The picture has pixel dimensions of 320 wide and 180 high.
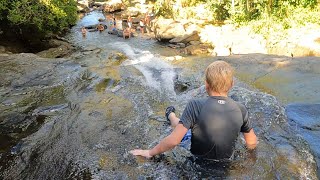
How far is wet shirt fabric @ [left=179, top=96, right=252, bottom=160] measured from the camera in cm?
290

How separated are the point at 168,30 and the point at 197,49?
3.45m

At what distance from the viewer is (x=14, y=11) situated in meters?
15.0

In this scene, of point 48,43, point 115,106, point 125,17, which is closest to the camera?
point 115,106

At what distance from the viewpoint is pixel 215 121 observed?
2922mm

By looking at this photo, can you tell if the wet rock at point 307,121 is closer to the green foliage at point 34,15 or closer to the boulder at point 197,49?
the boulder at point 197,49

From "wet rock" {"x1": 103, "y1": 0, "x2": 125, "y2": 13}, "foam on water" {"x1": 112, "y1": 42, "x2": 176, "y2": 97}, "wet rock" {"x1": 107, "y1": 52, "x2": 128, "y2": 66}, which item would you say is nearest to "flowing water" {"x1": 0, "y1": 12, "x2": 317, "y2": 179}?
"foam on water" {"x1": 112, "y1": 42, "x2": 176, "y2": 97}

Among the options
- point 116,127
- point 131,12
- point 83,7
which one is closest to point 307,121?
point 116,127

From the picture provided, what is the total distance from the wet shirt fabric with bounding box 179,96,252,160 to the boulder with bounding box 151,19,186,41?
15.9 metres

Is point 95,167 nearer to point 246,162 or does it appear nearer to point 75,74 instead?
point 246,162

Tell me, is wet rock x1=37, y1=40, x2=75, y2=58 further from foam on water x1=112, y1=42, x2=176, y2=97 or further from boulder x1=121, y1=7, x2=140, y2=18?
boulder x1=121, y1=7, x2=140, y2=18

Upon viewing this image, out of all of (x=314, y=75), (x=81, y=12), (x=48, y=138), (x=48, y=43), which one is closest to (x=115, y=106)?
(x=48, y=138)

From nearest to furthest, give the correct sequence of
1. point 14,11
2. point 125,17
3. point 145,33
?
point 14,11
point 145,33
point 125,17

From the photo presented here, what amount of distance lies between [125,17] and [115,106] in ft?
72.8

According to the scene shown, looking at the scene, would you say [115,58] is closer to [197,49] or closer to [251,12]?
[197,49]
